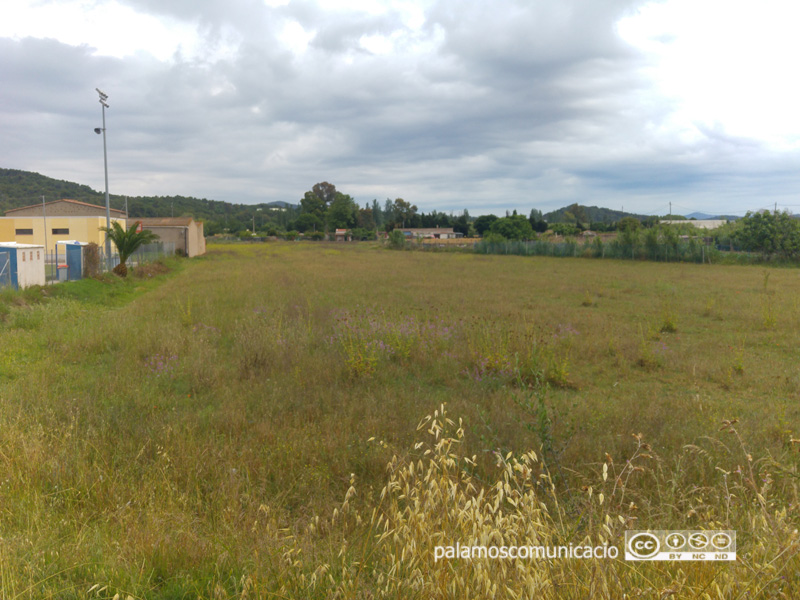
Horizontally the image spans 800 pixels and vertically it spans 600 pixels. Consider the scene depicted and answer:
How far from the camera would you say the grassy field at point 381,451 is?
2533mm

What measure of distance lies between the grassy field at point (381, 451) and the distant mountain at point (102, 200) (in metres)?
63.0

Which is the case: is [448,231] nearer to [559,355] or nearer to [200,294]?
[200,294]

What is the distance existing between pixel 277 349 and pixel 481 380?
11.9 ft

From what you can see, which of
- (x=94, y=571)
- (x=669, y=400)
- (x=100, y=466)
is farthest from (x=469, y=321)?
(x=94, y=571)

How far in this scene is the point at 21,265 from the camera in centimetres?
1772

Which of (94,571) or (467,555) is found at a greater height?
(467,555)

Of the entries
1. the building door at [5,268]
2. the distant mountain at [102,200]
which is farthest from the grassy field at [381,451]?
the distant mountain at [102,200]

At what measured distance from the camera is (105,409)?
6121 millimetres

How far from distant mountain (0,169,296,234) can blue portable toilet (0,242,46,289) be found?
47886 millimetres

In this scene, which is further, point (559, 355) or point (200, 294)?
point (200, 294)

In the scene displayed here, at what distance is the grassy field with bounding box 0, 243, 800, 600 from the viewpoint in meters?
2.53

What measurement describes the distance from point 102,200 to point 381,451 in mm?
115461

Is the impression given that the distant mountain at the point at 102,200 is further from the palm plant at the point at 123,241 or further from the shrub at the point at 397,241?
the palm plant at the point at 123,241

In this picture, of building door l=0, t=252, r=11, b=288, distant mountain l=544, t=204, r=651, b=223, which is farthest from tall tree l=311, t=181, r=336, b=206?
building door l=0, t=252, r=11, b=288
